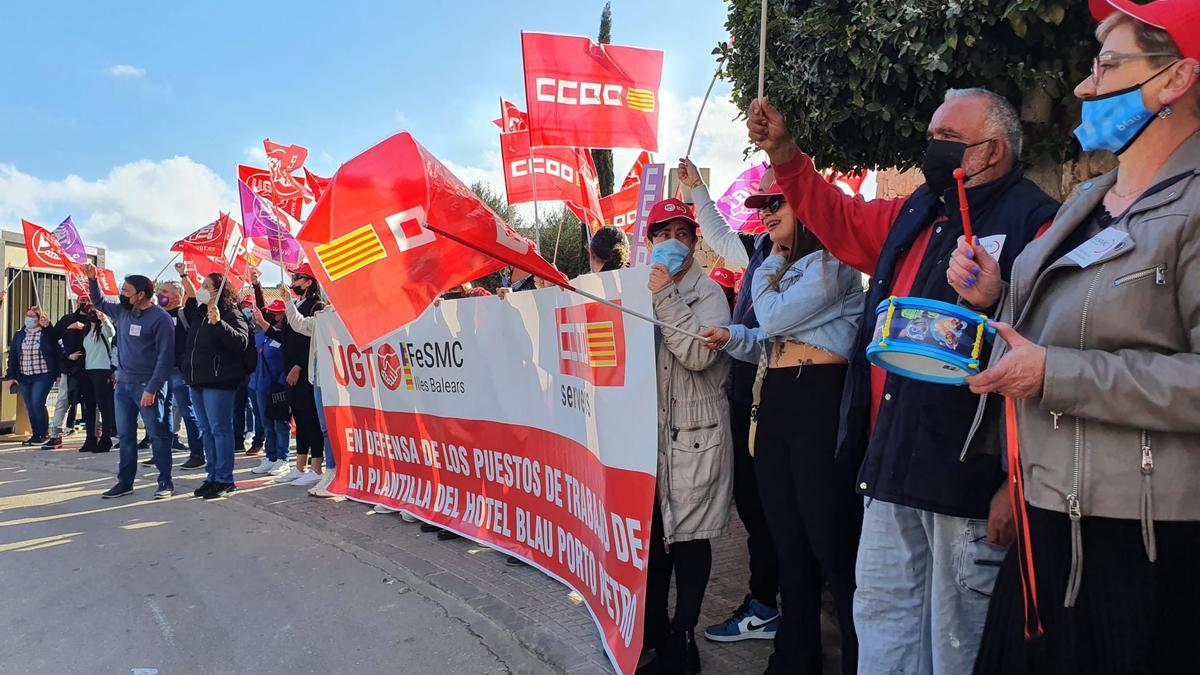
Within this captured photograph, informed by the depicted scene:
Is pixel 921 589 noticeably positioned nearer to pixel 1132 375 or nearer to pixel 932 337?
pixel 932 337

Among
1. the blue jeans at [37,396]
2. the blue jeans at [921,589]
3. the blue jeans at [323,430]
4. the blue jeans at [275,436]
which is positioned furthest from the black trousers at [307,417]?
the blue jeans at [921,589]

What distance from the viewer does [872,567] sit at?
7.81 feet

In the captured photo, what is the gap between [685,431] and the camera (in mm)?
3275

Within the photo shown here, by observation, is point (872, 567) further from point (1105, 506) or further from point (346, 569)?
point (346, 569)

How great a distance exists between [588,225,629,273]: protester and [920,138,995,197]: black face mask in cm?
221

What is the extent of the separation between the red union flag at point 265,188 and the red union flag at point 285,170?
0.03 meters

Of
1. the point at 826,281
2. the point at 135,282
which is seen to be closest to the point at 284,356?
the point at 135,282

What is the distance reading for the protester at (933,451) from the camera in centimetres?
208

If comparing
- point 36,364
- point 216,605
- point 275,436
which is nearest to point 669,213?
point 216,605

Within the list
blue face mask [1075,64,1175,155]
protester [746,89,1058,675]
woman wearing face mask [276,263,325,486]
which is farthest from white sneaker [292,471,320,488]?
blue face mask [1075,64,1175,155]

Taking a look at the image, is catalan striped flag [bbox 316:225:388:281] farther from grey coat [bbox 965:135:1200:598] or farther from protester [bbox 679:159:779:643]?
grey coat [bbox 965:135:1200:598]

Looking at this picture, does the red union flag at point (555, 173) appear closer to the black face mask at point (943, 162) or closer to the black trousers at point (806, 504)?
the black trousers at point (806, 504)

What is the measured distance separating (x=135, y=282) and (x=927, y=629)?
781cm

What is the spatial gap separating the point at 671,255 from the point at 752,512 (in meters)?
1.45
